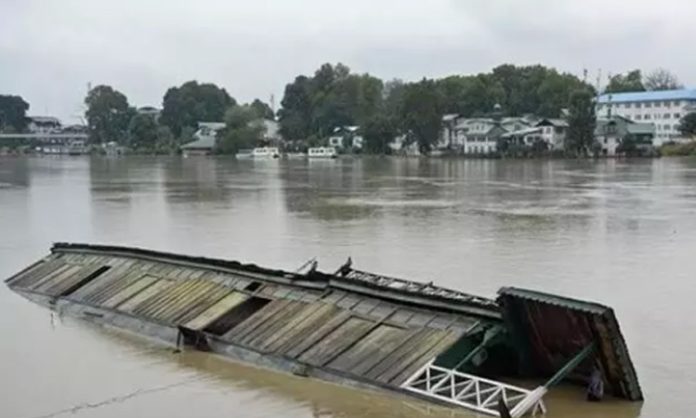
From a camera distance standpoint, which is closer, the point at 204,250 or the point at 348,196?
the point at 204,250

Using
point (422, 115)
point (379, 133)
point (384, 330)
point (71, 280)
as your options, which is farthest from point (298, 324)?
point (379, 133)

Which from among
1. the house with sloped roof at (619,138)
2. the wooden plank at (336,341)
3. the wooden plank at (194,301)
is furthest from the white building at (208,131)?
the wooden plank at (336,341)

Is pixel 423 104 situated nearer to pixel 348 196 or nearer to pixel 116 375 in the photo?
pixel 348 196

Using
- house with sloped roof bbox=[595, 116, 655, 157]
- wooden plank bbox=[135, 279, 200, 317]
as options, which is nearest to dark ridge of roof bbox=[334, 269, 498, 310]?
wooden plank bbox=[135, 279, 200, 317]

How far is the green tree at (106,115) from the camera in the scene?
169m

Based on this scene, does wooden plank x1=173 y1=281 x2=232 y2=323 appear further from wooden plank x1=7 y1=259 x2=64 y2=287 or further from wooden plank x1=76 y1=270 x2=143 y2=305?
wooden plank x1=7 y1=259 x2=64 y2=287

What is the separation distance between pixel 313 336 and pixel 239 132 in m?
126

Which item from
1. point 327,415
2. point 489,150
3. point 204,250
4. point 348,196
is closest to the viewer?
Result: point 327,415

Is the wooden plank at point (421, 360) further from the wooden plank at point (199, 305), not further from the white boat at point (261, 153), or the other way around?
the white boat at point (261, 153)

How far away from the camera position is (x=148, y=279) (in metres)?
19.0

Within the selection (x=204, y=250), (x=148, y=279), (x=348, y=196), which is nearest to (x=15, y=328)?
(x=148, y=279)

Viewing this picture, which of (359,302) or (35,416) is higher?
(359,302)

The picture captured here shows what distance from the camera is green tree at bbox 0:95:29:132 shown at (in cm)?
18038

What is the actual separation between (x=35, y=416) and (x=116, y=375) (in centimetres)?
198
